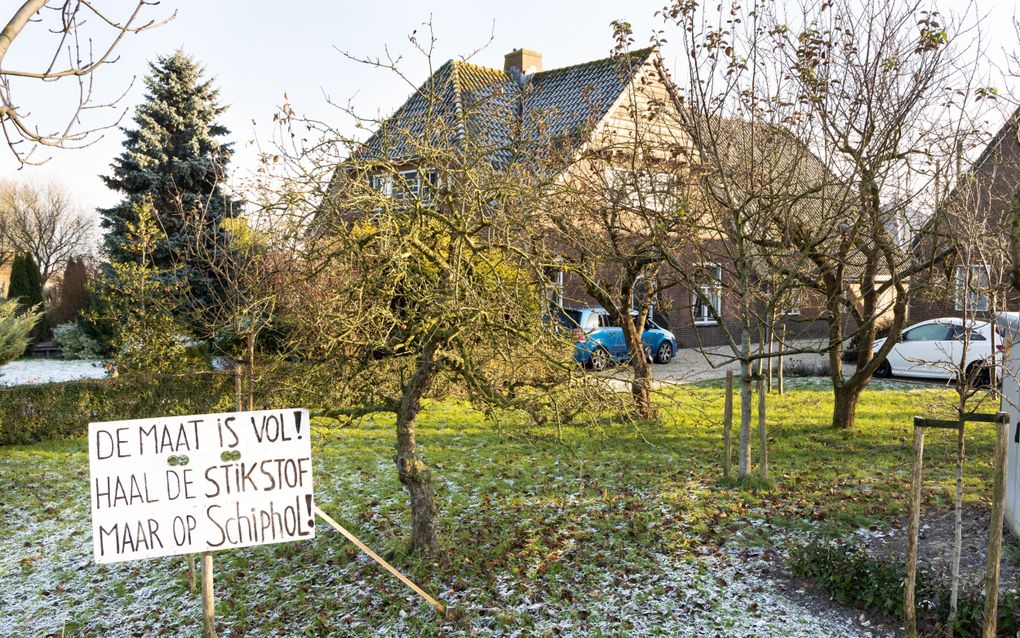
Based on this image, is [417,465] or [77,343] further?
[77,343]

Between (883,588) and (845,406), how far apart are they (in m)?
5.69

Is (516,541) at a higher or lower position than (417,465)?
lower

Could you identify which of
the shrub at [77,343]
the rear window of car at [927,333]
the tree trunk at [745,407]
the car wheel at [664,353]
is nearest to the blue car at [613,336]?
the car wheel at [664,353]

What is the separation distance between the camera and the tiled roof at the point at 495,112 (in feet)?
19.4

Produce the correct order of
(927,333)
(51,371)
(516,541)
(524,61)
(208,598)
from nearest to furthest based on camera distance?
(208,598)
(516,541)
(927,333)
(51,371)
(524,61)

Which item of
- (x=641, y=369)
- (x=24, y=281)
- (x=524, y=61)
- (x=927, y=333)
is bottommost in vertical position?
(x=641, y=369)

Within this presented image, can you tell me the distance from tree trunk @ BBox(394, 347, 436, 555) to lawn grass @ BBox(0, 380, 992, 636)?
0.21 meters

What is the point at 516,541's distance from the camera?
6.60 meters

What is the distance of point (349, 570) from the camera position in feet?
20.7

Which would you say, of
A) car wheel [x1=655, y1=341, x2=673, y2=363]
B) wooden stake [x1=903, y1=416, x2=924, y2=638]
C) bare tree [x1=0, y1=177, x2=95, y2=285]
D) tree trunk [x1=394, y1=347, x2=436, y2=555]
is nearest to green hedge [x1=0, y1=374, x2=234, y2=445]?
tree trunk [x1=394, y1=347, x2=436, y2=555]

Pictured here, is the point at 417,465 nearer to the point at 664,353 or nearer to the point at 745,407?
the point at 745,407

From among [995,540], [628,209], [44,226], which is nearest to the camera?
[995,540]

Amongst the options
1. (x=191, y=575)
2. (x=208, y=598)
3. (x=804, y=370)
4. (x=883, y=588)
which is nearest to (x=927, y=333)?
(x=804, y=370)

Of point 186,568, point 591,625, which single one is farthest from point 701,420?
point 186,568
